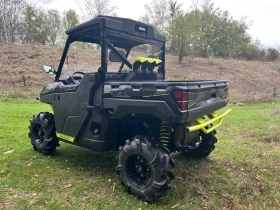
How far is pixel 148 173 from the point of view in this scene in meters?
3.23

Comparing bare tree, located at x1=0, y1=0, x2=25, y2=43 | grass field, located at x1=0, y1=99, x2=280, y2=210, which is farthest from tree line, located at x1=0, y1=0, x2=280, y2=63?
grass field, located at x1=0, y1=99, x2=280, y2=210

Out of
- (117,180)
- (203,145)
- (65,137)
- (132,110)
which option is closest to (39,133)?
(65,137)

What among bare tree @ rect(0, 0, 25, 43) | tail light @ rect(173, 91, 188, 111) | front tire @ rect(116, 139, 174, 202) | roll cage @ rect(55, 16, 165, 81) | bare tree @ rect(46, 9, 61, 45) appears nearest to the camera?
tail light @ rect(173, 91, 188, 111)

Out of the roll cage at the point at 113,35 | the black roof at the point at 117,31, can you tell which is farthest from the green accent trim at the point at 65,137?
the black roof at the point at 117,31

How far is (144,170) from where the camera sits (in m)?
3.27

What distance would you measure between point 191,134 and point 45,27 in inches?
849

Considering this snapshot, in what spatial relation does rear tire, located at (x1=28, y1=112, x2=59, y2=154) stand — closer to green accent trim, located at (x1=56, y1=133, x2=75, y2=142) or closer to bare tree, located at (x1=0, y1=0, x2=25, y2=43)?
green accent trim, located at (x1=56, y1=133, x2=75, y2=142)

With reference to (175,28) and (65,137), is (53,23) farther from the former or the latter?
(65,137)

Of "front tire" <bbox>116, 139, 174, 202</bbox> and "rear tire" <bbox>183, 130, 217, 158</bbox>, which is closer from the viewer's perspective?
"front tire" <bbox>116, 139, 174, 202</bbox>

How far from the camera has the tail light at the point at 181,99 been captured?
105 inches

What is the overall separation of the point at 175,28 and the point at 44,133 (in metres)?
19.1

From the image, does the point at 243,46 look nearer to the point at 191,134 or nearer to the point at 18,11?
the point at 18,11

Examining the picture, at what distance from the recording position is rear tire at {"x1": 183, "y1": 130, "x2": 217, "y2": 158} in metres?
4.33

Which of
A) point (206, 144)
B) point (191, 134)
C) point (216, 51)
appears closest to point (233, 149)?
point (206, 144)
